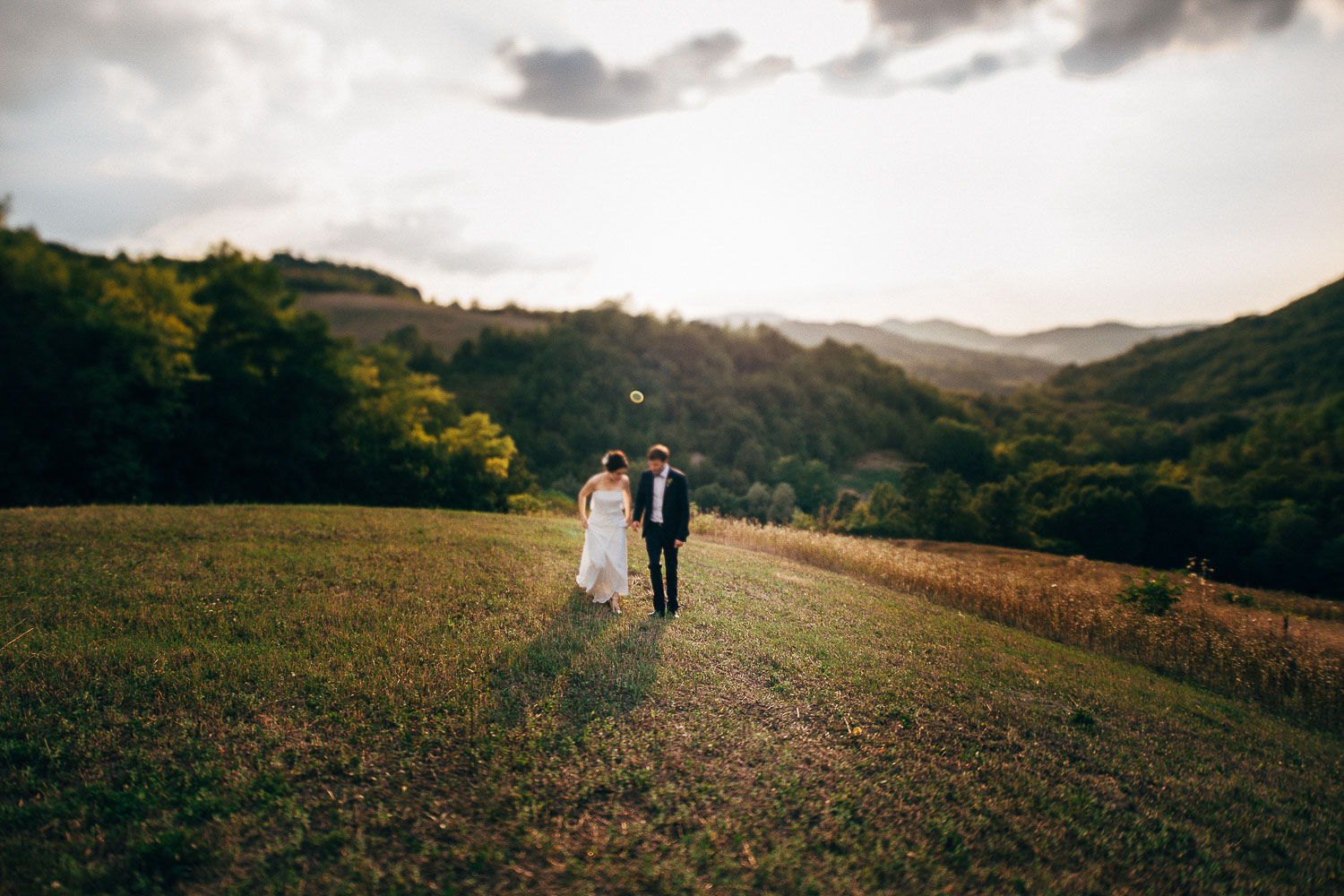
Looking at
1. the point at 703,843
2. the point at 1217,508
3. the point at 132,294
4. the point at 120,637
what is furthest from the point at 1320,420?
the point at 132,294

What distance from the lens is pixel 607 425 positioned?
57.2 m

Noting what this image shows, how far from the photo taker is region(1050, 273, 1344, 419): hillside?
70688 mm

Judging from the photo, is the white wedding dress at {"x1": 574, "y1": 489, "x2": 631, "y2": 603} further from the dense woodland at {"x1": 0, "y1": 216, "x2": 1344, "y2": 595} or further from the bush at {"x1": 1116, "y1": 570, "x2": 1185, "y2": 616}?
the dense woodland at {"x1": 0, "y1": 216, "x2": 1344, "y2": 595}

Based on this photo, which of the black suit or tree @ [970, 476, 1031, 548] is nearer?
the black suit

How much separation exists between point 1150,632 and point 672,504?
905cm

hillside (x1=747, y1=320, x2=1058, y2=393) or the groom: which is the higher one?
hillside (x1=747, y1=320, x2=1058, y2=393)

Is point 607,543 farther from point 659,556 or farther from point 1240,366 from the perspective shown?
point 1240,366

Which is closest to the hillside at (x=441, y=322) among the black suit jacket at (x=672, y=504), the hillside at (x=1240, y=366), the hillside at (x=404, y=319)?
the hillside at (x=404, y=319)

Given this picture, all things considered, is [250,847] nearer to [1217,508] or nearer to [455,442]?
[455,442]

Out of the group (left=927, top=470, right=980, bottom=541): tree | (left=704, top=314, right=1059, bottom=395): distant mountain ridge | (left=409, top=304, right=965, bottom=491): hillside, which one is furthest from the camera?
(left=704, top=314, right=1059, bottom=395): distant mountain ridge

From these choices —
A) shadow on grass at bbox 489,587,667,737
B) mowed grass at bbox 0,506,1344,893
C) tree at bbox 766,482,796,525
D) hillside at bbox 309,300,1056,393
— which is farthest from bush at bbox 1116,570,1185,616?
hillside at bbox 309,300,1056,393

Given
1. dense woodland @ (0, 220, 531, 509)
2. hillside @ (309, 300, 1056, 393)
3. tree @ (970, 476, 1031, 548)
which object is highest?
hillside @ (309, 300, 1056, 393)

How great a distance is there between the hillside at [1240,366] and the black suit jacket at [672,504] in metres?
86.7

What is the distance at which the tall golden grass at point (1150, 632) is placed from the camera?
29.7 ft
